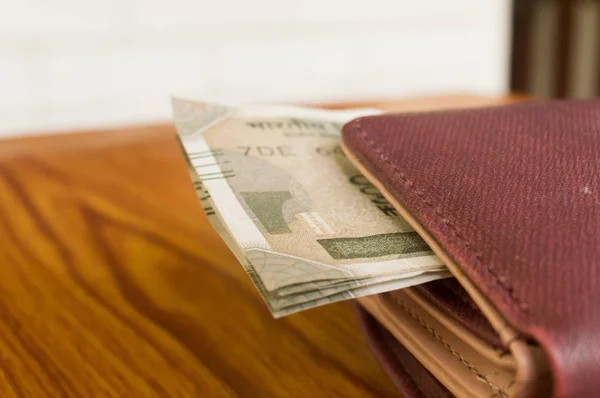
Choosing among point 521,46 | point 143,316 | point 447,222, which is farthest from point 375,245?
point 521,46

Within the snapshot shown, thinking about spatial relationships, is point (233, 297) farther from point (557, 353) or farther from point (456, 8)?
point (456, 8)

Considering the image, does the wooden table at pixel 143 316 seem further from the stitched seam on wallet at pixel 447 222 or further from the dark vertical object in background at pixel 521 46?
the dark vertical object in background at pixel 521 46

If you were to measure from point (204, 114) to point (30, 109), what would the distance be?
71 centimetres

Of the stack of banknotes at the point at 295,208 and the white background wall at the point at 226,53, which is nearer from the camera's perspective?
the stack of banknotes at the point at 295,208

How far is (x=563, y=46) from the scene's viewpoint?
2.21 metres

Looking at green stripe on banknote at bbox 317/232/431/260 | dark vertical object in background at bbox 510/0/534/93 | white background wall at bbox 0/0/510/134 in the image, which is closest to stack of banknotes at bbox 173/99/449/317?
green stripe on banknote at bbox 317/232/431/260

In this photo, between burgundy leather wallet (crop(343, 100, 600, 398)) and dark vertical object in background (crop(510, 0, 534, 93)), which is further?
dark vertical object in background (crop(510, 0, 534, 93))

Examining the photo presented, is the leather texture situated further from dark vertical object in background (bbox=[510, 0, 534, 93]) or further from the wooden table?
dark vertical object in background (bbox=[510, 0, 534, 93])

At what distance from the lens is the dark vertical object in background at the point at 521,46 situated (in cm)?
219

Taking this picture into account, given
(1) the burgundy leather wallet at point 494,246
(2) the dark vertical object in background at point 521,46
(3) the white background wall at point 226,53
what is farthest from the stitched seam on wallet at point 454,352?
(2) the dark vertical object in background at point 521,46

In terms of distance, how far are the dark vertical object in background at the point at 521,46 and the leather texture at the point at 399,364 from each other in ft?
6.37

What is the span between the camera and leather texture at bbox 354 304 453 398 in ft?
1.13

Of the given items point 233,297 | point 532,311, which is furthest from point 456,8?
point 532,311

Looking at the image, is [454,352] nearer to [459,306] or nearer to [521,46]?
[459,306]
